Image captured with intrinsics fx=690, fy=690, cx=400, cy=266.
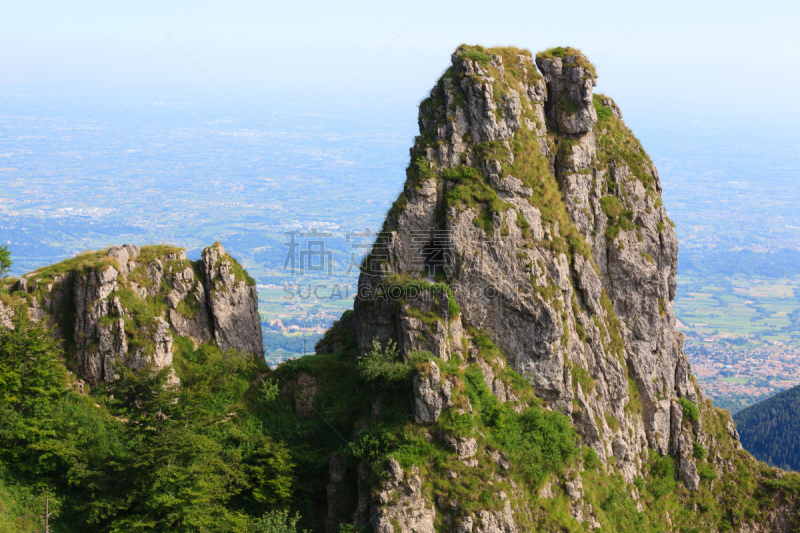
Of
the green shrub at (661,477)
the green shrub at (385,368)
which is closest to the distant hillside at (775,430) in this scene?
the green shrub at (661,477)

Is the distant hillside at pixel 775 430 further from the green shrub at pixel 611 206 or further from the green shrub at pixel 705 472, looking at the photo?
the green shrub at pixel 611 206

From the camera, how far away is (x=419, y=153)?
Answer: 163ft

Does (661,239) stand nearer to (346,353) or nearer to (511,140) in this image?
(511,140)

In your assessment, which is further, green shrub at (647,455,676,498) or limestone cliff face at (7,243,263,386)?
green shrub at (647,455,676,498)

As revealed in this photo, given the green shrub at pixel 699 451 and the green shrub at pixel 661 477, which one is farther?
the green shrub at pixel 699 451

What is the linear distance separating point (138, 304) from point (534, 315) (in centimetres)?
2802

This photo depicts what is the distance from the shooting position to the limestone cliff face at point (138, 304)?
1919 inches

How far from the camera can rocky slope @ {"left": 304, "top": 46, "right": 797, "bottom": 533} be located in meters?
41.9

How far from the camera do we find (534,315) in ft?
153

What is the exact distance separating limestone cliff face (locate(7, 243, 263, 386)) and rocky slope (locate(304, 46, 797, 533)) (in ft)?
31.1

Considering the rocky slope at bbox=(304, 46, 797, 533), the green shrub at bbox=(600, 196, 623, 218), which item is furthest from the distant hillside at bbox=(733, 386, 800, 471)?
the green shrub at bbox=(600, 196, 623, 218)

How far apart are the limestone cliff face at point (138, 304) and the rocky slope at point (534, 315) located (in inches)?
374

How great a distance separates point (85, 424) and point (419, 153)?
2932cm

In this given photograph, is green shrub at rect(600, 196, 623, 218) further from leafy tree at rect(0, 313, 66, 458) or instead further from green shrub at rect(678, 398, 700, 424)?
leafy tree at rect(0, 313, 66, 458)
